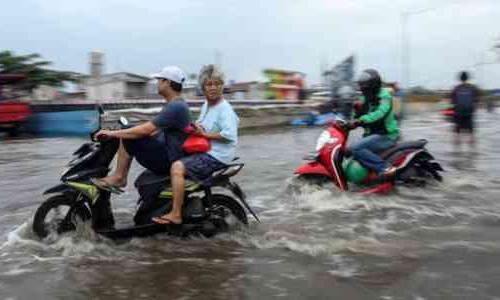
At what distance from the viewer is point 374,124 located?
8500 millimetres

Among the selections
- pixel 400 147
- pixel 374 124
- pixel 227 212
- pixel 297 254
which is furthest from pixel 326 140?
pixel 297 254

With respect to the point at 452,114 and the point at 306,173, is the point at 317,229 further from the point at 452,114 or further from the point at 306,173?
the point at 452,114

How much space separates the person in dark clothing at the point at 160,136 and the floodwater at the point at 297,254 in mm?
690

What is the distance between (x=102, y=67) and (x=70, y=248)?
3126cm

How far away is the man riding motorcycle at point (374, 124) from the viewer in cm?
836

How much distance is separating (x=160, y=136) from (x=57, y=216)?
3.97ft

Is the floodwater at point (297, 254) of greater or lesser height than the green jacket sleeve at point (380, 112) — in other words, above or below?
below

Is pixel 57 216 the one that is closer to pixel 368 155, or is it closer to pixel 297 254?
pixel 297 254

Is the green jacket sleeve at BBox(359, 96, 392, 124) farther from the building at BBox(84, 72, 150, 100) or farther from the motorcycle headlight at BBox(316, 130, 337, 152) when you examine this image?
the building at BBox(84, 72, 150, 100)

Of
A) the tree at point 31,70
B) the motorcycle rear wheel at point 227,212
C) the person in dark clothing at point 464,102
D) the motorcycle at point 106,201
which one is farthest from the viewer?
the tree at point 31,70

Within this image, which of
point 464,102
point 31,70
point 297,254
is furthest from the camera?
point 31,70

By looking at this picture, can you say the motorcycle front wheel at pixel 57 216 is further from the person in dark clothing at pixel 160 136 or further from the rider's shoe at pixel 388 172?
the rider's shoe at pixel 388 172

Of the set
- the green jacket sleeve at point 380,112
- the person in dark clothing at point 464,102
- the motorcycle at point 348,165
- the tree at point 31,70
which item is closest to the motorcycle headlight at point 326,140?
the motorcycle at point 348,165

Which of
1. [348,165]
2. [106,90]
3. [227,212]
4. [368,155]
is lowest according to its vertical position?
[227,212]
